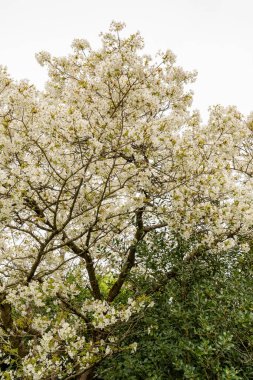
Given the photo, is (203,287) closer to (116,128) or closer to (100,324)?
(100,324)

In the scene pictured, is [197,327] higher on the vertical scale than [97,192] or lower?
lower

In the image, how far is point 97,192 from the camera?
723 cm

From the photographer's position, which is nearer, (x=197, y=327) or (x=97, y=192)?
(x=197, y=327)

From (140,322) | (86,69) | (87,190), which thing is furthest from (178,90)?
(140,322)

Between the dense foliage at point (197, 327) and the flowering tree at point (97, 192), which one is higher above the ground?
the flowering tree at point (97, 192)

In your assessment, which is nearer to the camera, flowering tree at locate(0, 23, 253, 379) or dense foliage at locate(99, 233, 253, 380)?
dense foliage at locate(99, 233, 253, 380)

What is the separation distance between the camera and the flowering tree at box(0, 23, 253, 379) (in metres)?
6.07

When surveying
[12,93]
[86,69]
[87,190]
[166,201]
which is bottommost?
[166,201]

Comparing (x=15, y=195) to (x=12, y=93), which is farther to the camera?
(x=12, y=93)

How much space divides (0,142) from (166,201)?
10.1ft

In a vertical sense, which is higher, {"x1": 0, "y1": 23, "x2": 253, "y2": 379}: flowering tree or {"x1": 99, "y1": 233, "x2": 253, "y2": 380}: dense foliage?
{"x1": 0, "y1": 23, "x2": 253, "y2": 379}: flowering tree

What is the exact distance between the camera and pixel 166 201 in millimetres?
7285

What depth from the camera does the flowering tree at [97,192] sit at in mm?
6070

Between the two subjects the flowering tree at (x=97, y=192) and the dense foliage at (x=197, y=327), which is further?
the flowering tree at (x=97, y=192)
